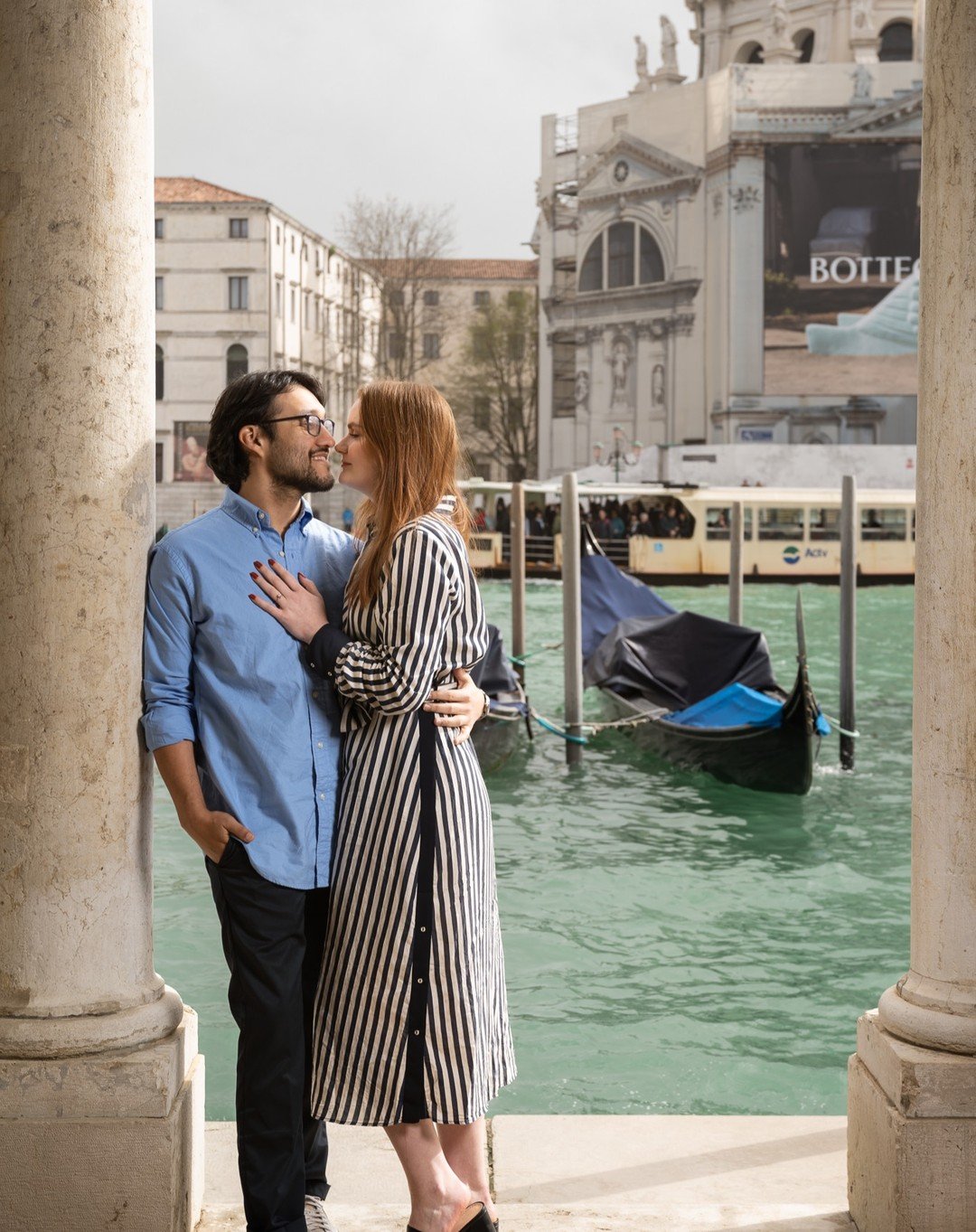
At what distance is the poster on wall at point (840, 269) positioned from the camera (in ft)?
90.8

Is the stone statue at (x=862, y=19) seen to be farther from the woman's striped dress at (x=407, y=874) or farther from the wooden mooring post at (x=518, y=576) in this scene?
the woman's striped dress at (x=407, y=874)

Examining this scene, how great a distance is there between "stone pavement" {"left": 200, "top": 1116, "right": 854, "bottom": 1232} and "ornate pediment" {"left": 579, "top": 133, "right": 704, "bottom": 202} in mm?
27561

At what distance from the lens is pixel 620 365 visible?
29.3 meters

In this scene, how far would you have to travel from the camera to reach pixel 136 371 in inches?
74.1

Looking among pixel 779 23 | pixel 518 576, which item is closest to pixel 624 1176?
pixel 518 576

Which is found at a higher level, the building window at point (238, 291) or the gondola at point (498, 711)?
the building window at point (238, 291)

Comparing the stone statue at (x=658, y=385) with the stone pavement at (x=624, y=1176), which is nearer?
the stone pavement at (x=624, y=1176)

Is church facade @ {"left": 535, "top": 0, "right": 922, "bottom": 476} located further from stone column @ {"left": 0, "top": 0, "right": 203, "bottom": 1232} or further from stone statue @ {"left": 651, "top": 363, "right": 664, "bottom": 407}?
stone column @ {"left": 0, "top": 0, "right": 203, "bottom": 1232}

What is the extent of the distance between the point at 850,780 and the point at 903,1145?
6848 mm

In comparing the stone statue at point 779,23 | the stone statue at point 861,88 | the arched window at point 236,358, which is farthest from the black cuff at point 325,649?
the arched window at point 236,358

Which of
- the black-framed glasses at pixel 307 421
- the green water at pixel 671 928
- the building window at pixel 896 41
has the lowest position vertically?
the green water at pixel 671 928

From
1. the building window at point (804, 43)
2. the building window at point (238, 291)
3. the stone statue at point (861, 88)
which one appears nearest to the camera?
the stone statue at point (861, 88)

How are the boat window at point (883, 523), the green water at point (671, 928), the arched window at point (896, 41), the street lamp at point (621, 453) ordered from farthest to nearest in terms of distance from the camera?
the arched window at point (896, 41), the street lamp at point (621, 453), the boat window at point (883, 523), the green water at point (671, 928)

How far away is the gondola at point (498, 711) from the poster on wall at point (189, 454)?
85.9ft
